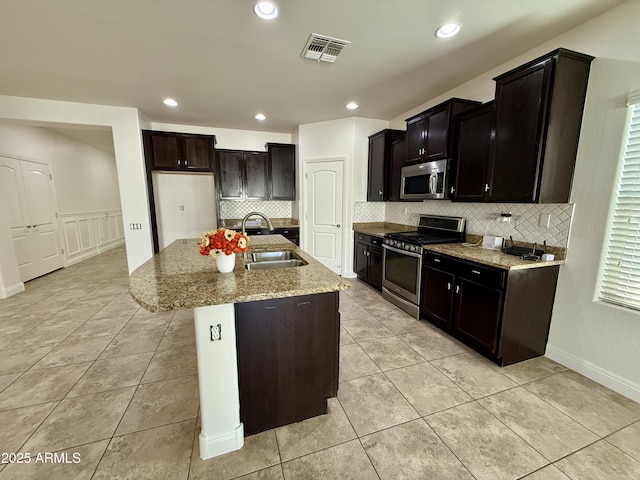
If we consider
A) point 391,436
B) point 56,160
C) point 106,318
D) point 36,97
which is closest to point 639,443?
point 391,436

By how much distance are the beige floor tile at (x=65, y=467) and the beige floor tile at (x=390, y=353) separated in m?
1.92

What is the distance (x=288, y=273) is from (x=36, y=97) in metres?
4.49

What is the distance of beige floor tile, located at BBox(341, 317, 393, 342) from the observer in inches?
105

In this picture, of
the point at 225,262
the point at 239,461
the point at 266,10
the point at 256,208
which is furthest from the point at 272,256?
the point at 256,208

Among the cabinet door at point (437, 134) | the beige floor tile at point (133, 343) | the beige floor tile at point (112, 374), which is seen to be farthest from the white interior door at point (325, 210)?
the beige floor tile at point (112, 374)

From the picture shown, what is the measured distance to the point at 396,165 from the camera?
3.85 meters

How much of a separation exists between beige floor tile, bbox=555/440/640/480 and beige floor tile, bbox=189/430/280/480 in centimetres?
153

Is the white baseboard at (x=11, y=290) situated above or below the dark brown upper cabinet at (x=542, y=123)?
below

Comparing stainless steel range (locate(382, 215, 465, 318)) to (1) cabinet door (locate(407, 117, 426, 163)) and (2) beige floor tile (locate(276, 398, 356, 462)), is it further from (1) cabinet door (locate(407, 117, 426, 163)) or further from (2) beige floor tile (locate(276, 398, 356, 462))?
(2) beige floor tile (locate(276, 398, 356, 462))

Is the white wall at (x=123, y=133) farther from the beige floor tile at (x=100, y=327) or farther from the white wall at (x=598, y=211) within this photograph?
the white wall at (x=598, y=211)

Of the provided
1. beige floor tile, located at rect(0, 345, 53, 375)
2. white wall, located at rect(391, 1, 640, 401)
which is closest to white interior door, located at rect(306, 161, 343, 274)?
white wall, located at rect(391, 1, 640, 401)

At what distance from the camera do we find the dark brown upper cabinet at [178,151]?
408 cm

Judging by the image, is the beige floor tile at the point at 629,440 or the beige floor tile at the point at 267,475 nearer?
the beige floor tile at the point at 267,475

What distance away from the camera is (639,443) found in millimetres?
1476
